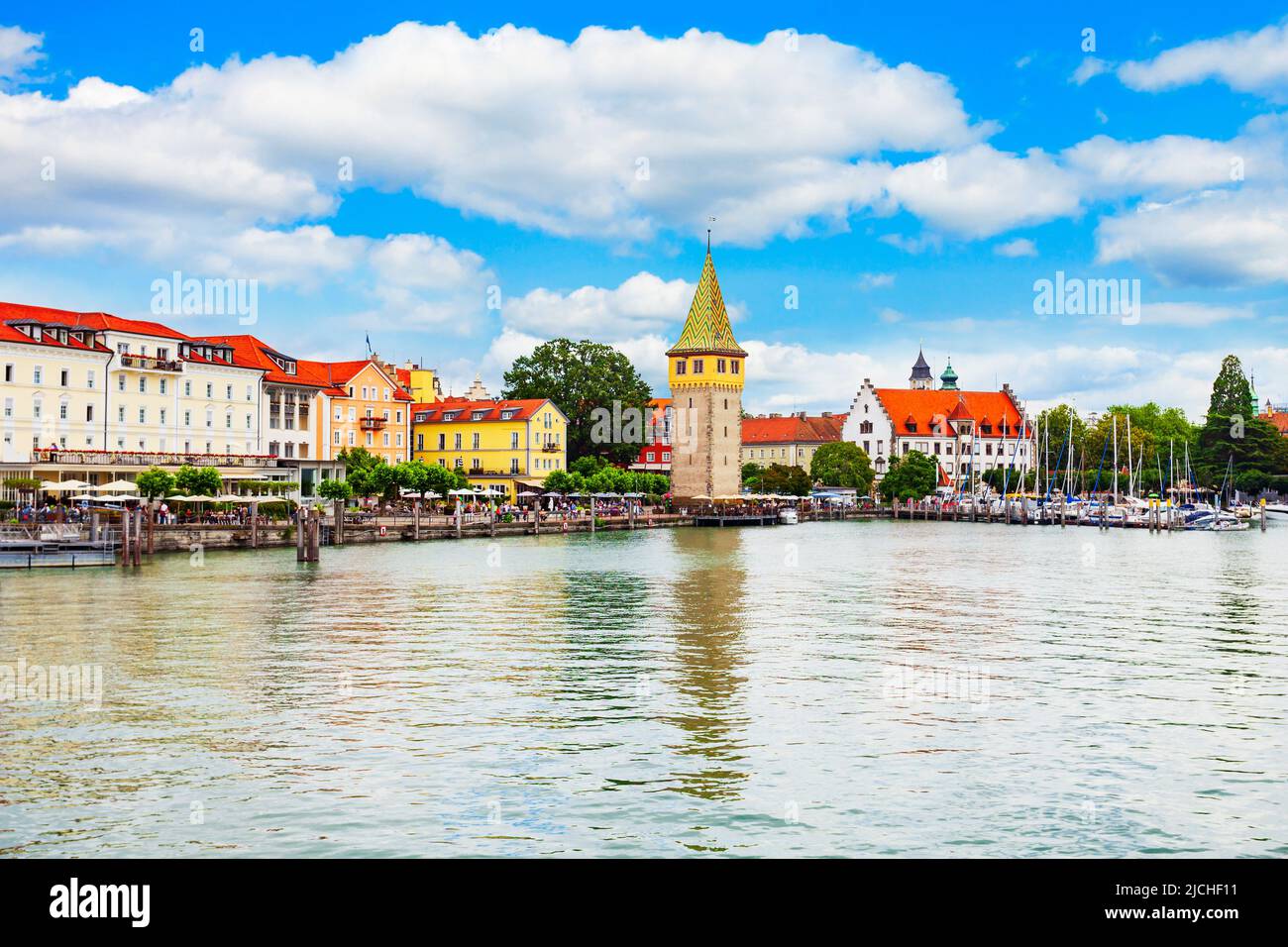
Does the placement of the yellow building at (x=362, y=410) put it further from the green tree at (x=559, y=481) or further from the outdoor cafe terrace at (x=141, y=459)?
the green tree at (x=559, y=481)

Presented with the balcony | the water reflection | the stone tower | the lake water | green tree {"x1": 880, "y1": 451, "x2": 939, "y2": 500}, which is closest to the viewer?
the lake water

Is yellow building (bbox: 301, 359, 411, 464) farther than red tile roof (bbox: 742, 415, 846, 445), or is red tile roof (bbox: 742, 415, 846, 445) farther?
red tile roof (bbox: 742, 415, 846, 445)

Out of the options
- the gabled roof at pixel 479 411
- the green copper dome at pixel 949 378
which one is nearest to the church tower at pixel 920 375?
the green copper dome at pixel 949 378

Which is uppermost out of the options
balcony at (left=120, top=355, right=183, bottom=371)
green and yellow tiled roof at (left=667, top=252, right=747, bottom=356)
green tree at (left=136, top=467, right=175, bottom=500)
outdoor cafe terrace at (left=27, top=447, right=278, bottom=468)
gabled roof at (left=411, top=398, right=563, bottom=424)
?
green and yellow tiled roof at (left=667, top=252, right=747, bottom=356)

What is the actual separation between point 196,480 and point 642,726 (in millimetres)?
52441

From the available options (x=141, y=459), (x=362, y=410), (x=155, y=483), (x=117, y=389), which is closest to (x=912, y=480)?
(x=362, y=410)

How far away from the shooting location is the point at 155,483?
62594 millimetres

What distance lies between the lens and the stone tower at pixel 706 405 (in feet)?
368

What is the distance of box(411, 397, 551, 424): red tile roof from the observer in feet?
344

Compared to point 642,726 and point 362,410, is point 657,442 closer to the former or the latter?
point 362,410

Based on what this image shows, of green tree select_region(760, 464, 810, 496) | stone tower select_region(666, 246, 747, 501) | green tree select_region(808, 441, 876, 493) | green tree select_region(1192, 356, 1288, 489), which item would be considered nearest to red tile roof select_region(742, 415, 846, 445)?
green tree select_region(808, 441, 876, 493)

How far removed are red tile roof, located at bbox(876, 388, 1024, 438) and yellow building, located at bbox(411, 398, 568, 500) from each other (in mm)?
58789

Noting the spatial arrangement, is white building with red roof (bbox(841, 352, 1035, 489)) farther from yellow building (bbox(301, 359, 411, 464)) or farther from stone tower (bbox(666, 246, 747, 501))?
yellow building (bbox(301, 359, 411, 464))
